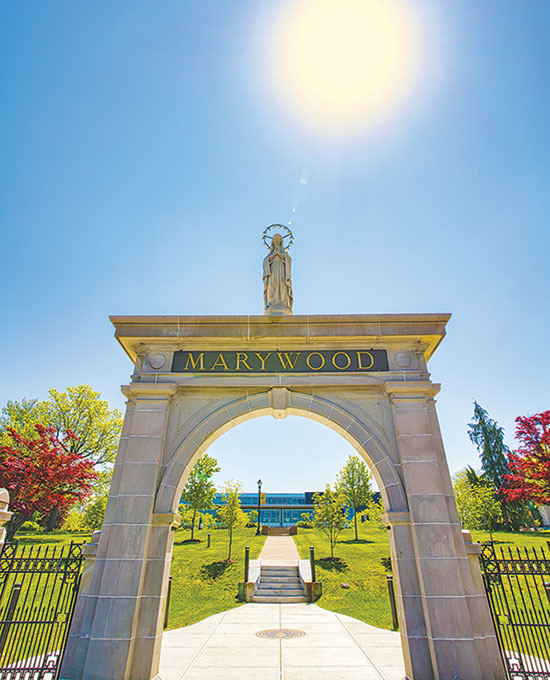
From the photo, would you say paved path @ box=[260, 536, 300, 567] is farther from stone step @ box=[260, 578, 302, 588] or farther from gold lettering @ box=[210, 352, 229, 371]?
gold lettering @ box=[210, 352, 229, 371]

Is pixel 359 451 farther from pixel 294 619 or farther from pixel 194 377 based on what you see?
pixel 294 619

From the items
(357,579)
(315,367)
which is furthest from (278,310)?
(357,579)

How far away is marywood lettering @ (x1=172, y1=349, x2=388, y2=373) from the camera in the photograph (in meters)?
7.49

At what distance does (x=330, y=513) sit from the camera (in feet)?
64.3

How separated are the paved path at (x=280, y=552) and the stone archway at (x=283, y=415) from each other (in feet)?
43.4

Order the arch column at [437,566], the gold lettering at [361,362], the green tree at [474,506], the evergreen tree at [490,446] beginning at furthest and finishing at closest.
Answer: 1. the evergreen tree at [490,446]
2. the green tree at [474,506]
3. the gold lettering at [361,362]
4. the arch column at [437,566]

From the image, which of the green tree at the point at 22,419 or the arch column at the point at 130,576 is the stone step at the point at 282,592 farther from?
the green tree at the point at 22,419

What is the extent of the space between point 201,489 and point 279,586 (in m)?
12.2

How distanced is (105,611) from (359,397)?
5484 millimetres

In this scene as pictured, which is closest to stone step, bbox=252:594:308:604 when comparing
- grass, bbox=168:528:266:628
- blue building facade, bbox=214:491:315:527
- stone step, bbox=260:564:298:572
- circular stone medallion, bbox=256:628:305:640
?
grass, bbox=168:528:266:628

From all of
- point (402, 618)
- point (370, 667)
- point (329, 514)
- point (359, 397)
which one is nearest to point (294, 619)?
point (370, 667)

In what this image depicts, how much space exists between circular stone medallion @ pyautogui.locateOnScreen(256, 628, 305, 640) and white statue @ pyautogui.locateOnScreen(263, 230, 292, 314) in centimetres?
763

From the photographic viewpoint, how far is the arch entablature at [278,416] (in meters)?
6.67

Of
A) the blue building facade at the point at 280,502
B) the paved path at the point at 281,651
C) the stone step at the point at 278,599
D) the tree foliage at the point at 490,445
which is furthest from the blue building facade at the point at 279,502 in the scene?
the paved path at the point at 281,651
